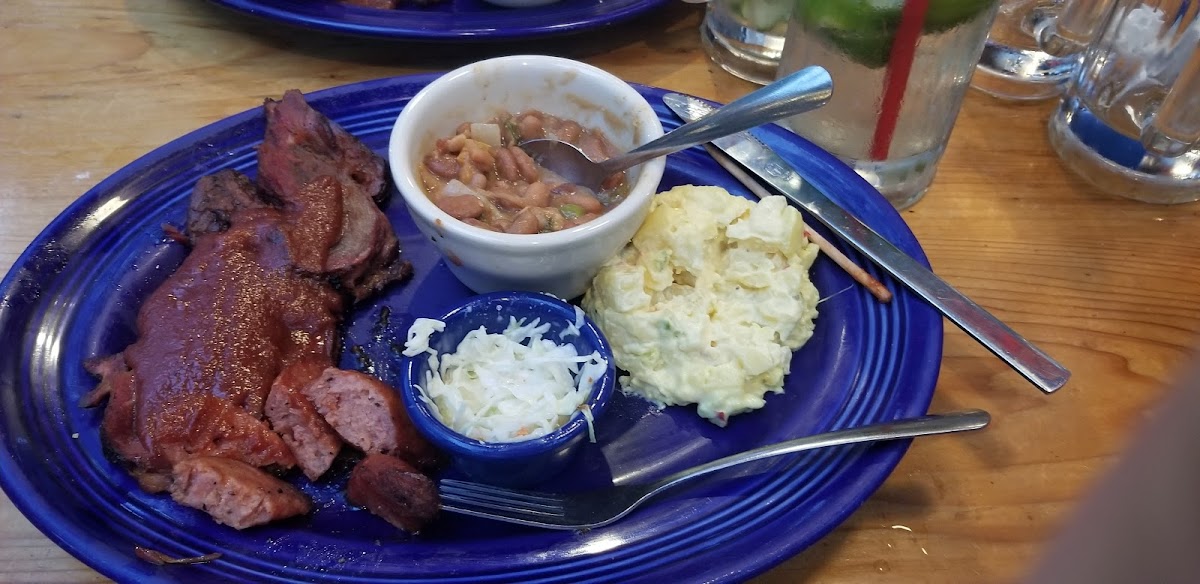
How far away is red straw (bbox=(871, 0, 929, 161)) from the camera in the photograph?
236 centimetres

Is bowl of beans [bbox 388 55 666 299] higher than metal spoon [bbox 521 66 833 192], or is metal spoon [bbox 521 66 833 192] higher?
metal spoon [bbox 521 66 833 192]

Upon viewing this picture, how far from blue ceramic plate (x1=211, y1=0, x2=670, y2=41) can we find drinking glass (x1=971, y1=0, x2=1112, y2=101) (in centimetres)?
133

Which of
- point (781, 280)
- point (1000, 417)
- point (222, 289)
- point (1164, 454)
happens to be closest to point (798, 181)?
point (781, 280)

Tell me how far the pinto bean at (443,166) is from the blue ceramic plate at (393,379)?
0.32 metres

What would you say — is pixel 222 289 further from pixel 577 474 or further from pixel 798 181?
pixel 798 181

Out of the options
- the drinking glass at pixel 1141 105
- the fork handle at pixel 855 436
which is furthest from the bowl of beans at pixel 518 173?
the drinking glass at pixel 1141 105

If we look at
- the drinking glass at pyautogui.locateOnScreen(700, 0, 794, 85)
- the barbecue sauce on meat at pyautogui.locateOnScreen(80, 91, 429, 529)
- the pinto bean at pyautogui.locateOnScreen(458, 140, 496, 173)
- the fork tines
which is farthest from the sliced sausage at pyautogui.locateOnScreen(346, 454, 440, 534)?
the drinking glass at pyautogui.locateOnScreen(700, 0, 794, 85)

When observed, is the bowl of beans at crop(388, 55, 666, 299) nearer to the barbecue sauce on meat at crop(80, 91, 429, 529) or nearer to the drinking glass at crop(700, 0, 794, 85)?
the barbecue sauce on meat at crop(80, 91, 429, 529)

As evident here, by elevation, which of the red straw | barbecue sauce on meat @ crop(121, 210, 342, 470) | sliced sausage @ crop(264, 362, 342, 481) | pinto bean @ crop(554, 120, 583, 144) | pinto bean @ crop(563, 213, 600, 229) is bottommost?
sliced sausage @ crop(264, 362, 342, 481)

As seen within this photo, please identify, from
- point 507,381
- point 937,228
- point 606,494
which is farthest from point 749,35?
point 606,494

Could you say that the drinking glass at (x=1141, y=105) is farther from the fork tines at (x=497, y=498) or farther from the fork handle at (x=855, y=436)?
the fork tines at (x=497, y=498)

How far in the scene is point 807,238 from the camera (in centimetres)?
245

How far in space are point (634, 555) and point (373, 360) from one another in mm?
917

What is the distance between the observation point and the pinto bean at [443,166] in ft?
7.65
